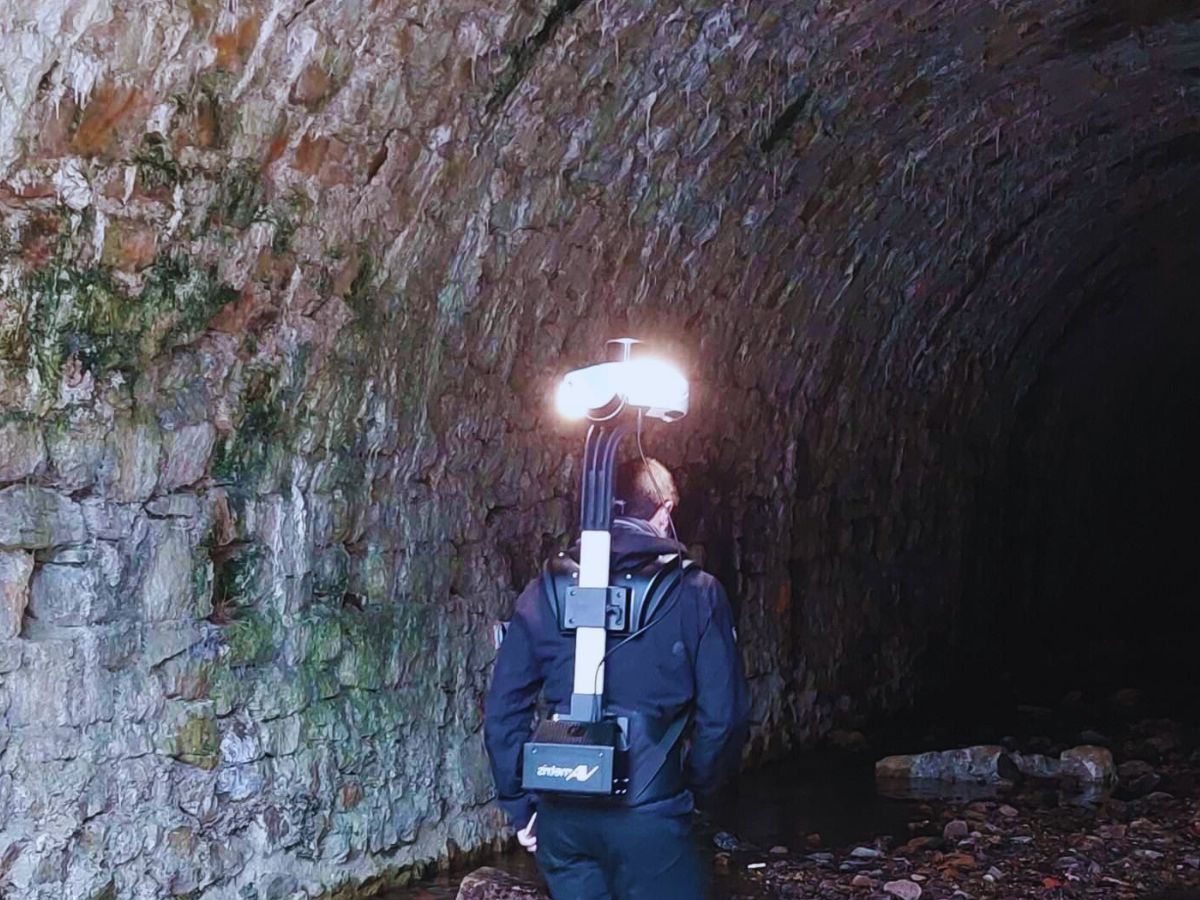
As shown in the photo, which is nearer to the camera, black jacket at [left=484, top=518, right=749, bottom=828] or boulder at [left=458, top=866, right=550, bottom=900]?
black jacket at [left=484, top=518, right=749, bottom=828]

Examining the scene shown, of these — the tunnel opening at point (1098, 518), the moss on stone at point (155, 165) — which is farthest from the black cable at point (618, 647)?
the tunnel opening at point (1098, 518)

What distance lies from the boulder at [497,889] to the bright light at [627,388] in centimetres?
180

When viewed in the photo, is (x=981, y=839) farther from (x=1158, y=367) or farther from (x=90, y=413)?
(x=1158, y=367)

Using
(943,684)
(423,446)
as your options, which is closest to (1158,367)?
(943,684)

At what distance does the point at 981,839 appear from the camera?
631cm

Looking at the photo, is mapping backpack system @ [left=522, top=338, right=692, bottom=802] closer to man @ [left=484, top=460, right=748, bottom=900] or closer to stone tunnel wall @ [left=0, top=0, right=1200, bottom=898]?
man @ [left=484, top=460, right=748, bottom=900]

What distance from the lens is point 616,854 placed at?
3.30 metres

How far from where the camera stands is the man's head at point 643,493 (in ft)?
11.4

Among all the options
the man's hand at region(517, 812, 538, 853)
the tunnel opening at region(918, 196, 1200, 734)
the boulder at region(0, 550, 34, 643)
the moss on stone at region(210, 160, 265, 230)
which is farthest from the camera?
the tunnel opening at region(918, 196, 1200, 734)

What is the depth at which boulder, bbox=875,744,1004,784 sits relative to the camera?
7613 millimetres

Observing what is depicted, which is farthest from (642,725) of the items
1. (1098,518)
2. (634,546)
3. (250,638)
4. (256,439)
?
(1098,518)

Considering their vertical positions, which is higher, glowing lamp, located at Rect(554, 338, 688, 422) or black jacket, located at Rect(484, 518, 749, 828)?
glowing lamp, located at Rect(554, 338, 688, 422)

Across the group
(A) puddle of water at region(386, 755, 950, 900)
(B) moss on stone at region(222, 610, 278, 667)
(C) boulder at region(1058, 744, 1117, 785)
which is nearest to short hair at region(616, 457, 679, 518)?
(B) moss on stone at region(222, 610, 278, 667)

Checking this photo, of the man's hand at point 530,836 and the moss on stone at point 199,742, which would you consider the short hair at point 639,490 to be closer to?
the man's hand at point 530,836
